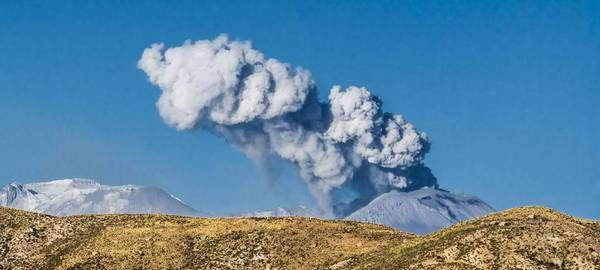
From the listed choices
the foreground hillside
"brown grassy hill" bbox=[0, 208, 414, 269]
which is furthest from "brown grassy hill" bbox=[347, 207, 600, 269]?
"brown grassy hill" bbox=[0, 208, 414, 269]

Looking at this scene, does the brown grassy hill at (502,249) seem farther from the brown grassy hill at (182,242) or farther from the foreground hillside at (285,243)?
the brown grassy hill at (182,242)

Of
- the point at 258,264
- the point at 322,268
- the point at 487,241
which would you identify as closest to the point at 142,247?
the point at 258,264

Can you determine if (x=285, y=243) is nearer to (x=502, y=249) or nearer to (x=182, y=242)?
(x=182, y=242)

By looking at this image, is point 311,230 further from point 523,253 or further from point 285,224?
point 523,253

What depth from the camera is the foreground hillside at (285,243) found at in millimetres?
95938

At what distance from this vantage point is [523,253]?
314ft

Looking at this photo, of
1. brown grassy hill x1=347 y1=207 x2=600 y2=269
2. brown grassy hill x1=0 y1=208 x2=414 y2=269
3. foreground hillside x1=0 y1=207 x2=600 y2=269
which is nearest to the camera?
brown grassy hill x1=347 y1=207 x2=600 y2=269

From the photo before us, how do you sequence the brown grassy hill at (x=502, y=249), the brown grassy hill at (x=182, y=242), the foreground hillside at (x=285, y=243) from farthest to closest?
the brown grassy hill at (x=182, y=242) < the foreground hillside at (x=285, y=243) < the brown grassy hill at (x=502, y=249)

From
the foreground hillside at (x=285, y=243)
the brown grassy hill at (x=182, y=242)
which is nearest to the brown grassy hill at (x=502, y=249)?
the foreground hillside at (x=285, y=243)

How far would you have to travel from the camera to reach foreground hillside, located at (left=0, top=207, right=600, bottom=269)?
95938 millimetres

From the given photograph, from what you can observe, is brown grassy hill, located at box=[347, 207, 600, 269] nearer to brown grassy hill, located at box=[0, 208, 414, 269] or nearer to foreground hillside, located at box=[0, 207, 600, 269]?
foreground hillside, located at box=[0, 207, 600, 269]

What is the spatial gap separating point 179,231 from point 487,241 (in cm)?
3853

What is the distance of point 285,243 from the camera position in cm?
11450

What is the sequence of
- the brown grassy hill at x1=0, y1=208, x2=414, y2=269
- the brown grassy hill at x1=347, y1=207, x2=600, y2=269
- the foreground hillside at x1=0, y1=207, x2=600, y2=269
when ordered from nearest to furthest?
the brown grassy hill at x1=347, y1=207, x2=600, y2=269 < the foreground hillside at x1=0, y1=207, x2=600, y2=269 < the brown grassy hill at x1=0, y1=208, x2=414, y2=269
